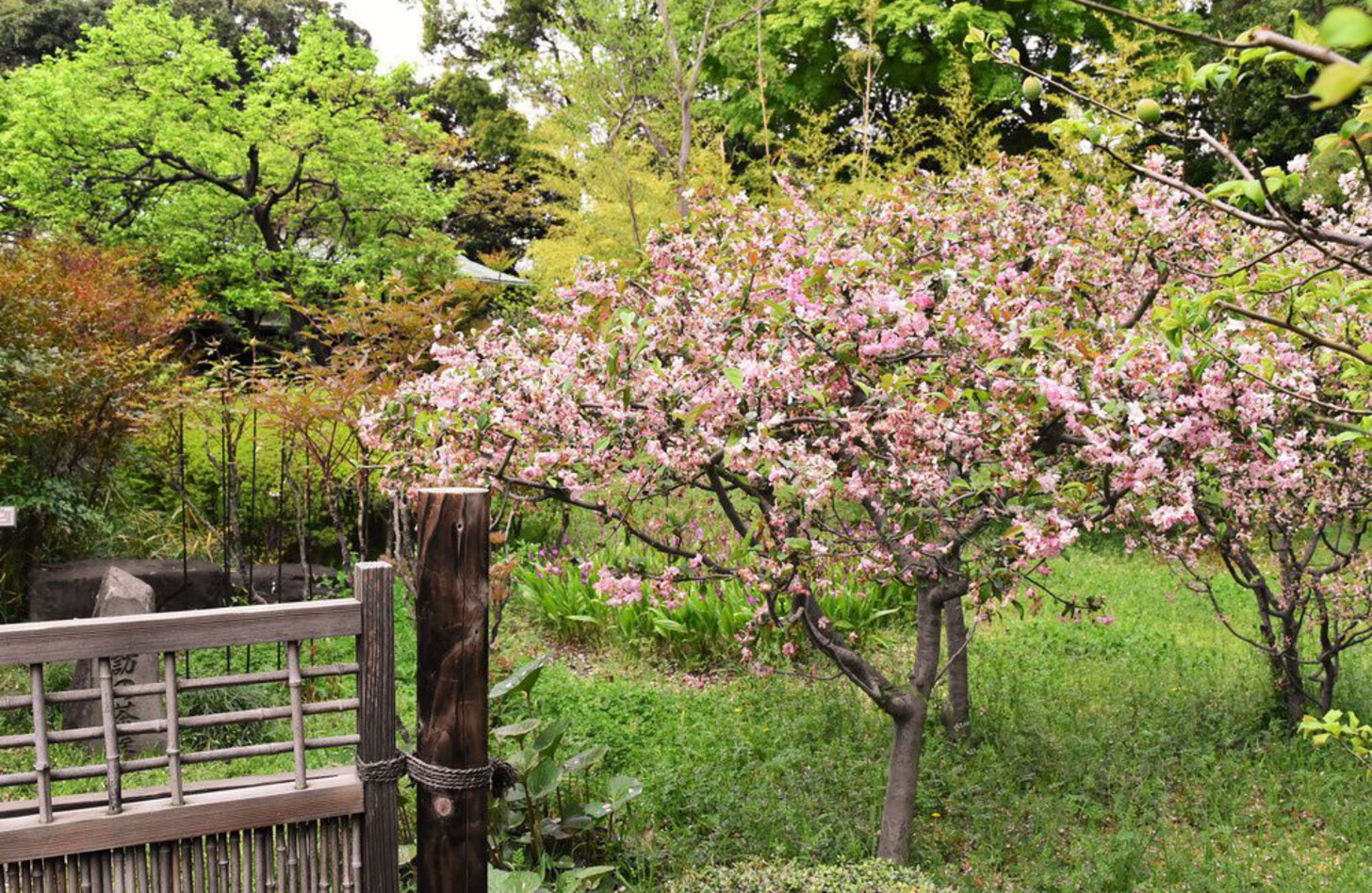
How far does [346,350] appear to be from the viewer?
635 cm

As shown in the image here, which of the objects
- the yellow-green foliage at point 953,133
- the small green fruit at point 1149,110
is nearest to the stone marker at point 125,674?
the small green fruit at point 1149,110

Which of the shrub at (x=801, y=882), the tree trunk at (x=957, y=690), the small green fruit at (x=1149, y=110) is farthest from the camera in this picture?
the tree trunk at (x=957, y=690)

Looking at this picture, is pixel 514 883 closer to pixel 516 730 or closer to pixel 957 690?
pixel 516 730

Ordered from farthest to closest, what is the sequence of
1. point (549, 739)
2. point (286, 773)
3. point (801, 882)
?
point (549, 739) < point (801, 882) < point (286, 773)

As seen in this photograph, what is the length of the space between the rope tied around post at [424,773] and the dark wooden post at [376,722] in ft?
0.05

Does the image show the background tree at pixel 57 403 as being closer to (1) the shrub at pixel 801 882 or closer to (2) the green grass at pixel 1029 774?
(2) the green grass at pixel 1029 774

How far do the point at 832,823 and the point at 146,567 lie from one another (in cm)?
417

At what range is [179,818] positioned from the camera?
2170 mm

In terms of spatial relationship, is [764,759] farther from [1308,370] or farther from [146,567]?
[146,567]

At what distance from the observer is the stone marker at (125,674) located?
15.3 ft

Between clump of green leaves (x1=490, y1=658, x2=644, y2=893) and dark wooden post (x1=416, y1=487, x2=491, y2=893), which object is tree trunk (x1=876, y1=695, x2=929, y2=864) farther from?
dark wooden post (x1=416, y1=487, x2=491, y2=893)

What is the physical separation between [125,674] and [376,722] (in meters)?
3.01

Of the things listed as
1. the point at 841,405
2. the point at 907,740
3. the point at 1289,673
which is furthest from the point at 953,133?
the point at 907,740

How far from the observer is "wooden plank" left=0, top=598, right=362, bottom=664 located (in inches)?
82.0
